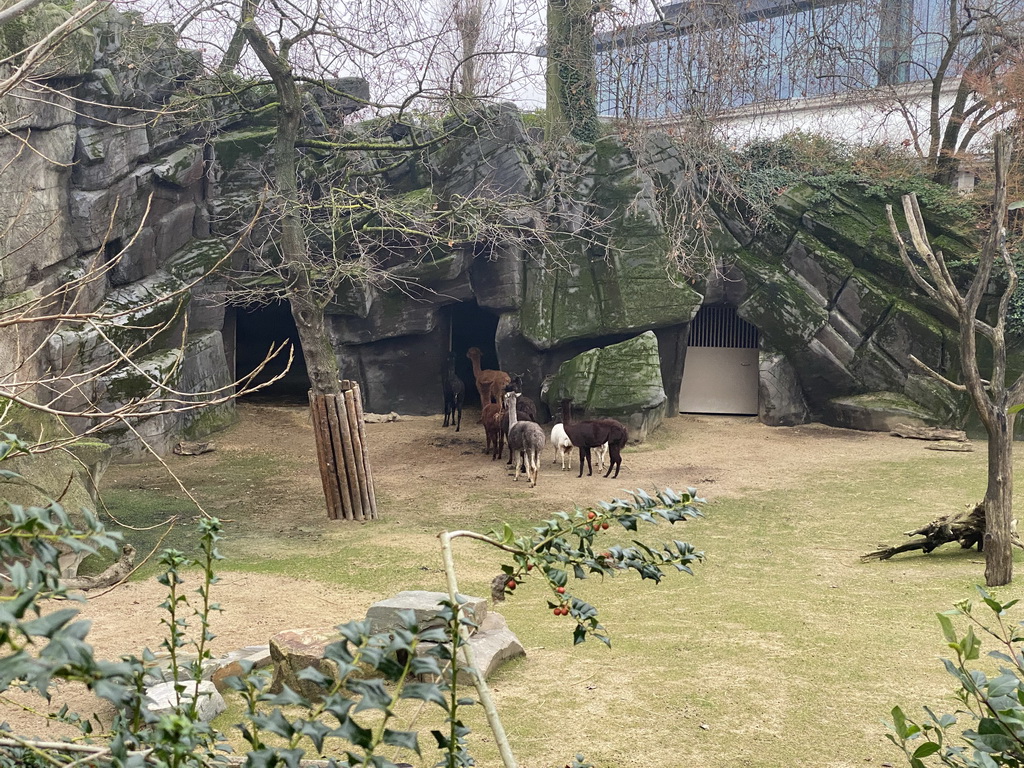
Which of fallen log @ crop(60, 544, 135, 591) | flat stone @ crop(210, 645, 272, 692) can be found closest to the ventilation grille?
fallen log @ crop(60, 544, 135, 591)

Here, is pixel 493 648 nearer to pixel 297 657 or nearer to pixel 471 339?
pixel 297 657

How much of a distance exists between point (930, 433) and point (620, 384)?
191 inches

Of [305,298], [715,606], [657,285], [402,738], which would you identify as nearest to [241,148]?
[305,298]

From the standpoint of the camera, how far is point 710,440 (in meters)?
15.4

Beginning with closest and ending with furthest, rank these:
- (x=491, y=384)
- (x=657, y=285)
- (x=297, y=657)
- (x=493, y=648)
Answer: (x=297, y=657)
(x=493, y=648)
(x=491, y=384)
(x=657, y=285)

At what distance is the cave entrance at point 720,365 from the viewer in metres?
18.4

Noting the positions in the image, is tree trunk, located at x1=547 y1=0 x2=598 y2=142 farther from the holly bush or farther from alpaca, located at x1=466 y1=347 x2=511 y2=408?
the holly bush

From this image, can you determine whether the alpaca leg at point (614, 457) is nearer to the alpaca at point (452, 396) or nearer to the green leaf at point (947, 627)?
the alpaca at point (452, 396)

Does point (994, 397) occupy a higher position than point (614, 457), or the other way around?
point (994, 397)

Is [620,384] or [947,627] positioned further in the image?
[620,384]

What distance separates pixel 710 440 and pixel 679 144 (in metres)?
4.84

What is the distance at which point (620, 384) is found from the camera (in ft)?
49.1

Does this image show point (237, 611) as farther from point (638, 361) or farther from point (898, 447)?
point (898, 447)

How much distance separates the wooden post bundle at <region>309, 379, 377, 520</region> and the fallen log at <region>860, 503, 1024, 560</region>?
5.36 m
